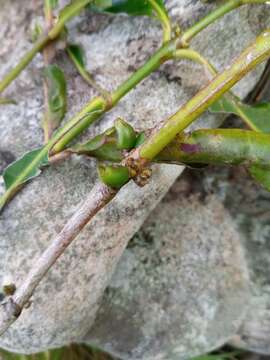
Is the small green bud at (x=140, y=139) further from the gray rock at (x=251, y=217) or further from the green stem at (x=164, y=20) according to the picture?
the gray rock at (x=251, y=217)

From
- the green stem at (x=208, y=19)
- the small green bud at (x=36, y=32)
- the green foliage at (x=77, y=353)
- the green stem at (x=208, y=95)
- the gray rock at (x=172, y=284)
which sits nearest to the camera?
the green stem at (x=208, y=95)

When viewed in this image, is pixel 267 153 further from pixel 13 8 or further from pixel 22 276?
pixel 13 8

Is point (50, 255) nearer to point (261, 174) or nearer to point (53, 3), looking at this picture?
point (261, 174)

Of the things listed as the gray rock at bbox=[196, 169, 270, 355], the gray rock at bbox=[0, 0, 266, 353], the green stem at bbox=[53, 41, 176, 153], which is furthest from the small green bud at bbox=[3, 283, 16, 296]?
the gray rock at bbox=[196, 169, 270, 355]

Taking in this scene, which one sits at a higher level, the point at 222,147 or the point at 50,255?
the point at 222,147

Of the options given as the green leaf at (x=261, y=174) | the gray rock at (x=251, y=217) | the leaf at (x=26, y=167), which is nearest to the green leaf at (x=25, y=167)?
the leaf at (x=26, y=167)

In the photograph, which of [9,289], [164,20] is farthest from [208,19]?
[9,289]

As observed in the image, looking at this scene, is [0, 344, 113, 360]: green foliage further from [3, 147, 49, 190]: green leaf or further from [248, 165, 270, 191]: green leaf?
[248, 165, 270, 191]: green leaf
